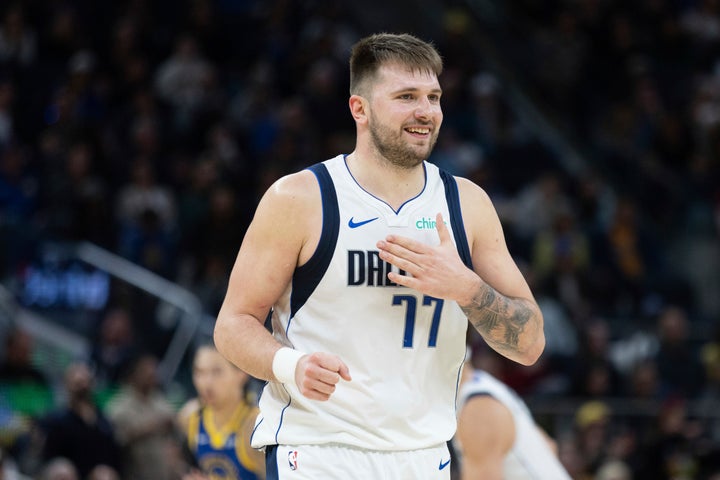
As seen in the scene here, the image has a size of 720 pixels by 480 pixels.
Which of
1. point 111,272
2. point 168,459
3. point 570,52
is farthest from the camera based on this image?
point 570,52

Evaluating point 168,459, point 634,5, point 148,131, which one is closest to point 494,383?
point 168,459

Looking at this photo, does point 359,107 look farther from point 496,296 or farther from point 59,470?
point 59,470

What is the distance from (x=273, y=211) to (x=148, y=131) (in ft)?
34.0

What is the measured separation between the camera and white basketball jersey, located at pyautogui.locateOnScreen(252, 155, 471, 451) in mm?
4734

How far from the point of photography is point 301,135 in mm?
15609

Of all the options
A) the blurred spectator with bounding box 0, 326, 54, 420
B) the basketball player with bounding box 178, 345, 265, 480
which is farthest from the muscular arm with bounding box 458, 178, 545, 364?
the blurred spectator with bounding box 0, 326, 54, 420

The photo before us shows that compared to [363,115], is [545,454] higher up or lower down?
lower down

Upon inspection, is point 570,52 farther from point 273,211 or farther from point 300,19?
point 273,211

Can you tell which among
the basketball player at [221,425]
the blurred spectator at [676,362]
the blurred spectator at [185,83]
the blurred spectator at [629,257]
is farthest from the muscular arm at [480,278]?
the blurred spectator at [185,83]

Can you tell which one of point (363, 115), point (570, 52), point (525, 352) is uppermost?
point (570, 52)

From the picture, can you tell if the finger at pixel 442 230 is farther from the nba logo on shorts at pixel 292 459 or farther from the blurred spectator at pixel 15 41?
the blurred spectator at pixel 15 41

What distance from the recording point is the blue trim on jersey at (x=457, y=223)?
16.4 ft

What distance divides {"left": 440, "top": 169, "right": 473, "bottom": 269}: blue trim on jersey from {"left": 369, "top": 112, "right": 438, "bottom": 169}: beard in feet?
0.69

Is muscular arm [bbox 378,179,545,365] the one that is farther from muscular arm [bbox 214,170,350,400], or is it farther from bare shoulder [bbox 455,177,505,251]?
muscular arm [bbox 214,170,350,400]
